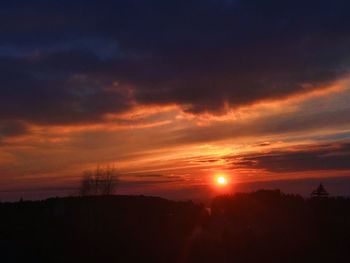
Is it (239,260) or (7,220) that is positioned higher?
(7,220)

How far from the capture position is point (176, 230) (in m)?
35.9

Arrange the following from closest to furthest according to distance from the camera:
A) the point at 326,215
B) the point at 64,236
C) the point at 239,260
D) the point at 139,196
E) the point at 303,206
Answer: the point at 239,260 < the point at 64,236 < the point at 326,215 < the point at 303,206 < the point at 139,196

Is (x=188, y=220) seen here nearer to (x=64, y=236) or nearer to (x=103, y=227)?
(x=103, y=227)

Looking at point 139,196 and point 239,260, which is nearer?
point 239,260

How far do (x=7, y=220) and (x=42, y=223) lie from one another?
3.11 meters

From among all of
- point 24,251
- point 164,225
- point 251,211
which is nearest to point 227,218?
point 251,211

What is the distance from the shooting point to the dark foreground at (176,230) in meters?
29.0

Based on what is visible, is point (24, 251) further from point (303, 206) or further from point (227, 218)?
point (303, 206)

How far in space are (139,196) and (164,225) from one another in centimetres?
899

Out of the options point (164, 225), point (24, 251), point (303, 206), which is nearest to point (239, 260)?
point (164, 225)

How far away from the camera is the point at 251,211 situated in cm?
4059

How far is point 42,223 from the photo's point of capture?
125ft

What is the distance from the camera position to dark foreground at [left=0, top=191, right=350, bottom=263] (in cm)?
2903

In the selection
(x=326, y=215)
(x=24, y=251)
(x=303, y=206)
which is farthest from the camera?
(x=303, y=206)
